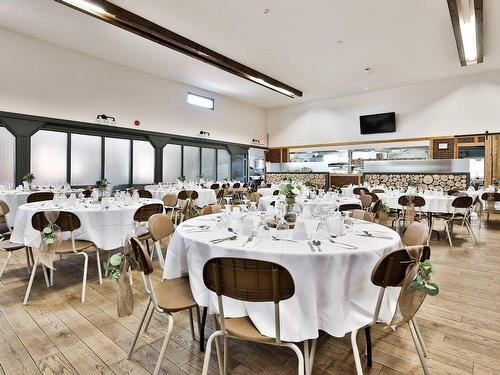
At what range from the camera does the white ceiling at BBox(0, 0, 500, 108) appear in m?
5.83

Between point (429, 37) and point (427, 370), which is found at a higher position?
point (429, 37)

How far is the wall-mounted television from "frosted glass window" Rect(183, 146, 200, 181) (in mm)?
6653

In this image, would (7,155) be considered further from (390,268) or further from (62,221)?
(390,268)

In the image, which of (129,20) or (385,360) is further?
(129,20)

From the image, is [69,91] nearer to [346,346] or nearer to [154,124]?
[154,124]

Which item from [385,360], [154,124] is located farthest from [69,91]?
[385,360]

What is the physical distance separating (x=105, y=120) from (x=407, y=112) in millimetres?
10307

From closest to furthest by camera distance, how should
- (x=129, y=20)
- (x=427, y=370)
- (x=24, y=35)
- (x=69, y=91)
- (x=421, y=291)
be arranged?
(x=421, y=291) → (x=427, y=370) → (x=129, y=20) → (x=24, y=35) → (x=69, y=91)

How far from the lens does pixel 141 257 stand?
Answer: 1.71 m

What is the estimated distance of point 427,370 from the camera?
74.3 inches


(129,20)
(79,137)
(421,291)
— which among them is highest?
(129,20)

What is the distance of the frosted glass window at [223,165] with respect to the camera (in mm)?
12477

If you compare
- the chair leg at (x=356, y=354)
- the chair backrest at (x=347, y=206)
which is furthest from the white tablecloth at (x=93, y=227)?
the chair backrest at (x=347, y=206)

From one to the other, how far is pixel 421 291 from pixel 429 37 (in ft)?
25.0
